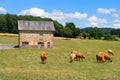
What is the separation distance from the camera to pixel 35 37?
7438cm

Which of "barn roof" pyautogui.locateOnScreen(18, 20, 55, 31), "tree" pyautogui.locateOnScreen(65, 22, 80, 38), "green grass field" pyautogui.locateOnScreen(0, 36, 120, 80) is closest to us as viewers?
"green grass field" pyautogui.locateOnScreen(0, 36, 120, 80)

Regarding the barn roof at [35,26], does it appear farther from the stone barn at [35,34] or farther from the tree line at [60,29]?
the tree line at [60,29]

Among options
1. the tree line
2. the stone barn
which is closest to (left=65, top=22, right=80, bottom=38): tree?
the tree line

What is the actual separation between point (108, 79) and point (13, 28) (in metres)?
130

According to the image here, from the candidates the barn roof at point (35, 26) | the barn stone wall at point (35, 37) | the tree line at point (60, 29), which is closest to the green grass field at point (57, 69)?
the barn stone wall at point (35, 37)

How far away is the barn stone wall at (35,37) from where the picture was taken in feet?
240

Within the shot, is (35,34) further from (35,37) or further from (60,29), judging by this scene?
(60,29)

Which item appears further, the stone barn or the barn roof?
the barn roof

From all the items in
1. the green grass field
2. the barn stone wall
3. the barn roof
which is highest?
the barn roof

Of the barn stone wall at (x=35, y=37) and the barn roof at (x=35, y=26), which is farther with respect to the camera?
the barn roof at (x=35, y=26)

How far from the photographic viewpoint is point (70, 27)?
168 m

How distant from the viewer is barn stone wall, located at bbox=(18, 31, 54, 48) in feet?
240

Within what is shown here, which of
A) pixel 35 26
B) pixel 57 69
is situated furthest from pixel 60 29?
pixel 57 69

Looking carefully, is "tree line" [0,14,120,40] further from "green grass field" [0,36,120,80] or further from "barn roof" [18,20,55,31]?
"green grass field" [0,36,120,80]
